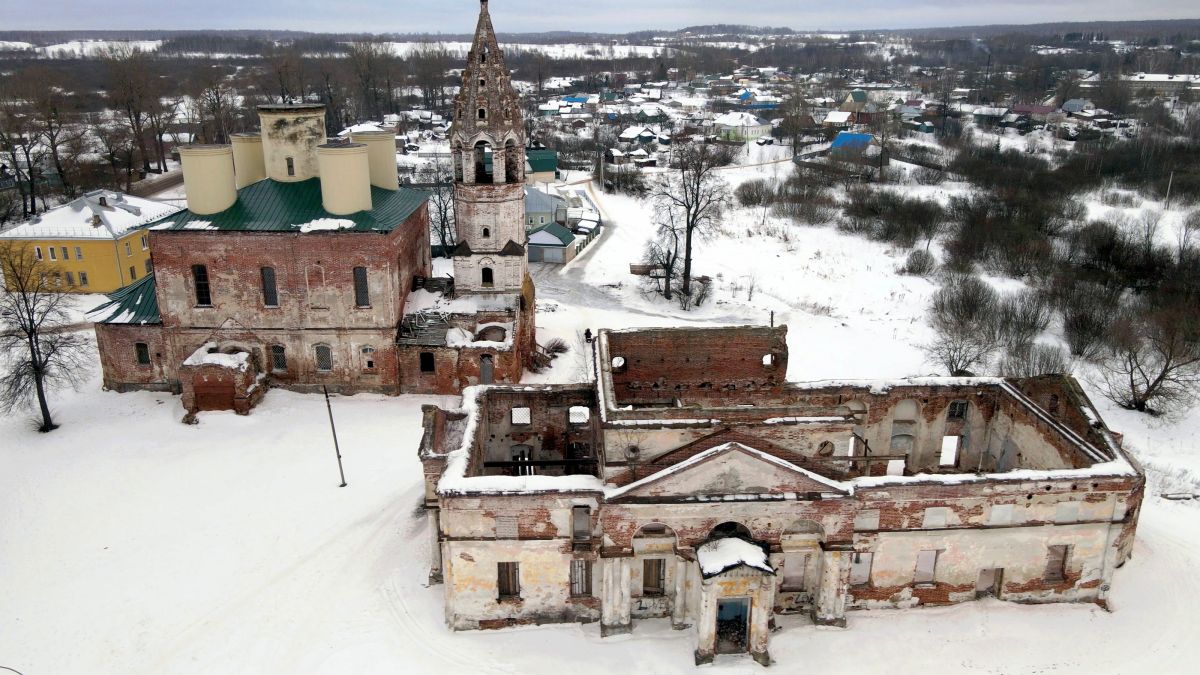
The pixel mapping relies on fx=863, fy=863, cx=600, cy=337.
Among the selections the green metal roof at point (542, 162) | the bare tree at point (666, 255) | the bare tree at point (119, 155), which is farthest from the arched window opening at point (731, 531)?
the green metal roof at point (542, 162)

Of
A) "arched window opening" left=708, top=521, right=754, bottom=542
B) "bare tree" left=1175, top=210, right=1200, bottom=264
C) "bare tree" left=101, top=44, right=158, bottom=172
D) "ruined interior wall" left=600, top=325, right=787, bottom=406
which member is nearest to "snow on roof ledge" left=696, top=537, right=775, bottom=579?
"arched window opening" left=708, top=521, right=754, bottom=542

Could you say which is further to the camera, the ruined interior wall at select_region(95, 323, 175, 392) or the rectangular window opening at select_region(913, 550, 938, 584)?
the ruined interior wall at select_region(95, 323, 175, 392)

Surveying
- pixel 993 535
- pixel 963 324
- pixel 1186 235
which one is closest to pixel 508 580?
pixel 993 535

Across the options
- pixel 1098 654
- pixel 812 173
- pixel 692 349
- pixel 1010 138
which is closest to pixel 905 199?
pixel 812 173

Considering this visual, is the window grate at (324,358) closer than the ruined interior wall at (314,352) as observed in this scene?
No

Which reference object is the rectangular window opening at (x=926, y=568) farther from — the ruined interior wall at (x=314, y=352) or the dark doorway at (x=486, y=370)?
the ruined interior wall at (x=314, y=352)

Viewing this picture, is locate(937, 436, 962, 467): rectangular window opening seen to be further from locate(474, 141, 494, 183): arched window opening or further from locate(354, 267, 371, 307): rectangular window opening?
locate(354, 267, 371, 307): rectangular window opening
